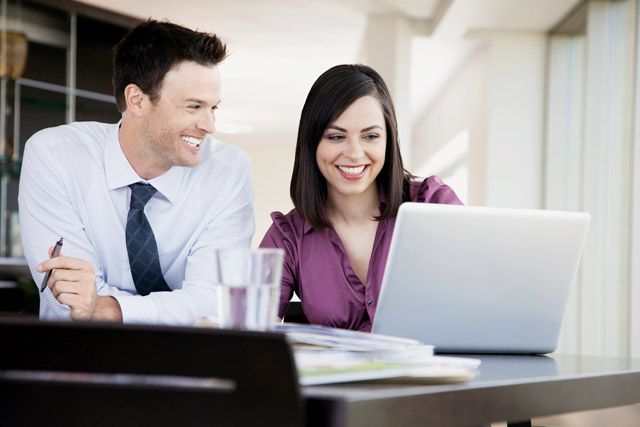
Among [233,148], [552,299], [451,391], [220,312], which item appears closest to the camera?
[451,391]

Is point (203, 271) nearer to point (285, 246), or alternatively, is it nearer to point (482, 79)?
point (285, 246)

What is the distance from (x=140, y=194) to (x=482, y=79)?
16.8 feet

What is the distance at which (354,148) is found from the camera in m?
2.08

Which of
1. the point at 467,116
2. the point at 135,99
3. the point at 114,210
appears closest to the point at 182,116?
the point at 135,99

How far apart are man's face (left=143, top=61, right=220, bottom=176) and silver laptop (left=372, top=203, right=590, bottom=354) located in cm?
93

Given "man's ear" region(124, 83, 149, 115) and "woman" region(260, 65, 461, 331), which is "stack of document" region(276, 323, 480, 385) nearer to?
"woman" region(260, 65, 461, 331)

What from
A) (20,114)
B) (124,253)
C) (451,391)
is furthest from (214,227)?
(20,114)

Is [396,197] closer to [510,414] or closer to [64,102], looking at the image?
[510,414]

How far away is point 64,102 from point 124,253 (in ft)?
12.8

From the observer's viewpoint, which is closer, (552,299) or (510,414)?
(510,414)

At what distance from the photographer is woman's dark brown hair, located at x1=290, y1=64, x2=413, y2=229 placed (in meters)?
2.11

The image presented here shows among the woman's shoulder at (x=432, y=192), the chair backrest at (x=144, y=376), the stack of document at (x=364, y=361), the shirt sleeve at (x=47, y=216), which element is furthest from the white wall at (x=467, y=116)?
the chair backrest at (x=144, y=376)

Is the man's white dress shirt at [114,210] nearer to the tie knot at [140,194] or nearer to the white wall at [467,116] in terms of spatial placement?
the tie knot at [140,194]

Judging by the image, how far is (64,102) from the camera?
5727mm
